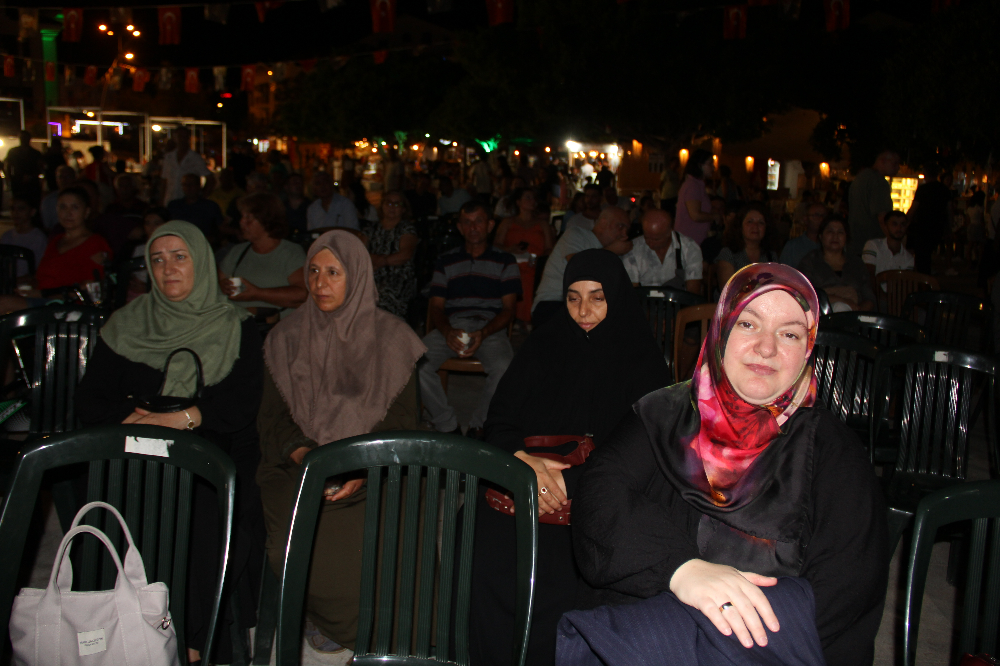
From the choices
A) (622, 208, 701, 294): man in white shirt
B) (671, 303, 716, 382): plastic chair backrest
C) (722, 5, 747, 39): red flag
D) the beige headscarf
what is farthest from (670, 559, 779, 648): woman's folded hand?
(722, 5, 747, 39): red flag

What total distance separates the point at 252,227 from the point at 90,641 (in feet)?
10.4

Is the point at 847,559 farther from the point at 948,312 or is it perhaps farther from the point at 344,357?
the point at 948,312

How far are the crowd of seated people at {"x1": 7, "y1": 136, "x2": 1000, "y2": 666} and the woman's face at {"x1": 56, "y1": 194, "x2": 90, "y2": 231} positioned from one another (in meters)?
0.02

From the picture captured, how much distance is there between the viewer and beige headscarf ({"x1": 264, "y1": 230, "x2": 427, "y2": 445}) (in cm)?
283

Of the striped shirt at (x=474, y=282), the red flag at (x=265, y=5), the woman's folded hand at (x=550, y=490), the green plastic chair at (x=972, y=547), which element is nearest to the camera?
the green plastic chair at (x=972, y=547)

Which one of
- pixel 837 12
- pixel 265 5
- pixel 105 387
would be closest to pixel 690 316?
pixel 105 387

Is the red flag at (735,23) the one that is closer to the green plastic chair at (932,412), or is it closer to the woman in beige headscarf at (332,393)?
the green plastic chair at (932,412)

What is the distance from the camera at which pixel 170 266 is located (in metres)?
2.90

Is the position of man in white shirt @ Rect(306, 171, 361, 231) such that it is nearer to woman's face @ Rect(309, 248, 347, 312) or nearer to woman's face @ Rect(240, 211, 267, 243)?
woman's face @ Rect(240, 211, 267, 243)

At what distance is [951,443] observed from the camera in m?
3.14

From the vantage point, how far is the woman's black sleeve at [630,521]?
5.49 ft

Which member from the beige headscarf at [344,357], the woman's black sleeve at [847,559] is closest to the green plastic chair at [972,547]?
the woman's black sleeve at [847,559]

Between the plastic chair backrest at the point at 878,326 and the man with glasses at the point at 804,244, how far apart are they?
4.60 ft

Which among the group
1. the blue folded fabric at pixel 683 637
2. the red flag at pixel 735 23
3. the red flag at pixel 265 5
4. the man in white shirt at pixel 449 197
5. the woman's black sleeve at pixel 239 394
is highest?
the red flag at pixel 735 23
